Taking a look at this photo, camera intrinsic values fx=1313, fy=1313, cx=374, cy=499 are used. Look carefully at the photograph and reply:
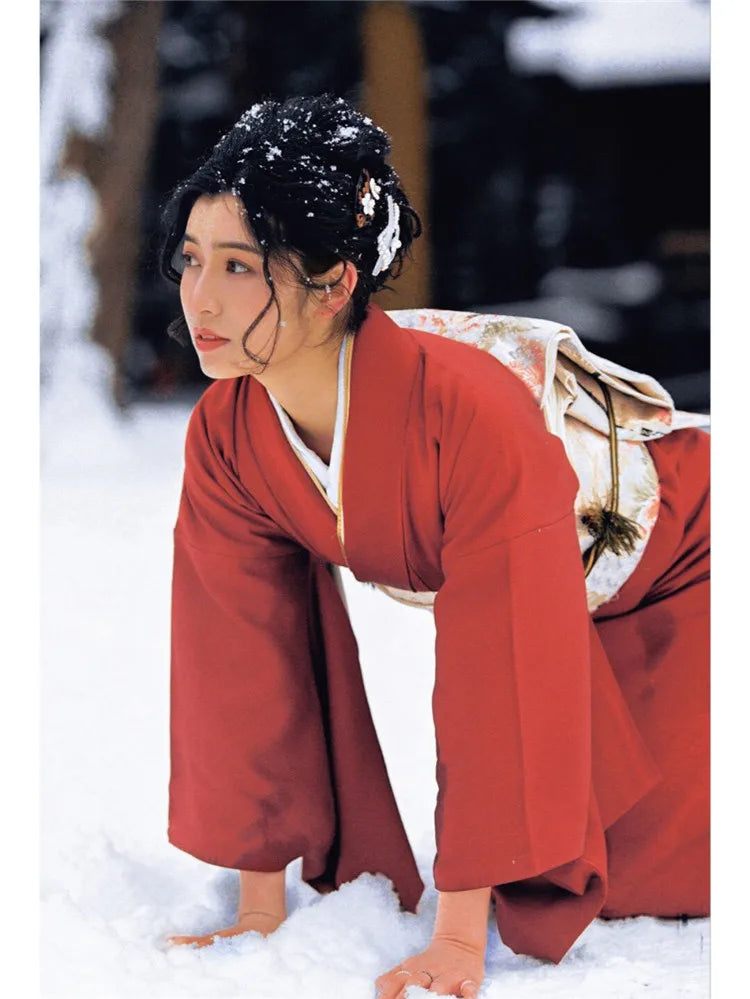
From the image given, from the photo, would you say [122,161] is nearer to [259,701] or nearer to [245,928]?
[259,701]

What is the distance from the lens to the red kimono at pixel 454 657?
46.7 inches

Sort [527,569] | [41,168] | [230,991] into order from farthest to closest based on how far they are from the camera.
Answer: [41,168] → [230,991] → [527,569]

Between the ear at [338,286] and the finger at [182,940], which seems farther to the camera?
the finger at [182,940]

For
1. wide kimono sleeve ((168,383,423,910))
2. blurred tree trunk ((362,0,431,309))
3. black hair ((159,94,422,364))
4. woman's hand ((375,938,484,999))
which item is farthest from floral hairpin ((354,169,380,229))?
woman's hand ((375,938,484,999))

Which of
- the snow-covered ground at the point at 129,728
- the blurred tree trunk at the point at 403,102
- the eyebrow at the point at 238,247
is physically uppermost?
the blurred tree trunk at the point at 403,102

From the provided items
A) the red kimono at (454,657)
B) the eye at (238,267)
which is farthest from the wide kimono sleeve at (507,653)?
the eye at (238,267)

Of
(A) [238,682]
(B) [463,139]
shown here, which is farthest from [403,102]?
(A) [238,682]

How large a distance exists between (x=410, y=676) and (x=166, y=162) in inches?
23.7

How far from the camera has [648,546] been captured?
137 centimetres

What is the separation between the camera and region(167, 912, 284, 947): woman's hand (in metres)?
1.34

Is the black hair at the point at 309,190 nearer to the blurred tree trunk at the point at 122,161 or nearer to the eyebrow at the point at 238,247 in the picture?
the eyebrow at the point at 238,247

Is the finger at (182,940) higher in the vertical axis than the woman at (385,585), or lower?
lower

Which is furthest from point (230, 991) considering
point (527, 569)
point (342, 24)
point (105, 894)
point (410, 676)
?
point (342, 24)
